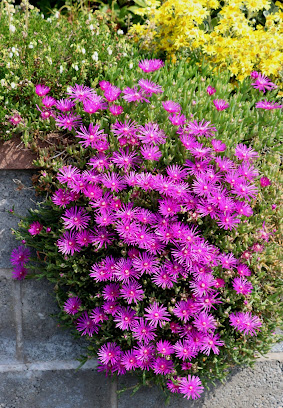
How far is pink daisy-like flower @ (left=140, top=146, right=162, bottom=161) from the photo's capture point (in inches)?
76.0

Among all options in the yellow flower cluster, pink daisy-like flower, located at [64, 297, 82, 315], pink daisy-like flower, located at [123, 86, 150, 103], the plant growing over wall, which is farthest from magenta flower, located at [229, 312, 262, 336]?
the yellow flower cluster

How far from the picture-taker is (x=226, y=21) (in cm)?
267

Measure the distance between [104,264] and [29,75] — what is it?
1.01 m

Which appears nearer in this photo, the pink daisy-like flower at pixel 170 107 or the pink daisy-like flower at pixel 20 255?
the pink daisy-like flower at pixel 170 107

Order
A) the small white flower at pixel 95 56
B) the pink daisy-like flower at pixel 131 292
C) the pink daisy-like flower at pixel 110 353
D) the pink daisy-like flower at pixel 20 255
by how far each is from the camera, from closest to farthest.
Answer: the pink daisy-like flower at pixel 131 292 < the pink daisy-like flower at pixel 110 353 < the pink daisy-like flower at pixel 20 255 < the small white flower at pixel 95 56

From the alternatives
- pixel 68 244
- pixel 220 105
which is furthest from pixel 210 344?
pixel 220 105

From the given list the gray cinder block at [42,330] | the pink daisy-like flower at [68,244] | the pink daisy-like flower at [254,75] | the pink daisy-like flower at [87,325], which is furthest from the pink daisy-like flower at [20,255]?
the pink daisy-like flower at [254,75]

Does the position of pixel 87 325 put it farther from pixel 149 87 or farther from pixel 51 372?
pixel 149 87

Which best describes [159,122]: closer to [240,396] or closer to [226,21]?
[226,21]

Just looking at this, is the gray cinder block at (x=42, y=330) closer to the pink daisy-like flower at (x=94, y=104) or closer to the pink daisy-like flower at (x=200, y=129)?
the pink daisy-like flower at (x=94, y=104)

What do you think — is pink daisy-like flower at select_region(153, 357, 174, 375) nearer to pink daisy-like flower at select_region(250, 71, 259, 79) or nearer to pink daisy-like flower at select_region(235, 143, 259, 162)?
pink daisy-like flower at select_region(235, 143, 259, 162)

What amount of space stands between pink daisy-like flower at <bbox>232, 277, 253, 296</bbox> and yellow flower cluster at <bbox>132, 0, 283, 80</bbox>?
4.13 feet

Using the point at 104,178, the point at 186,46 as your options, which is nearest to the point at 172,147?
the point at 104,178

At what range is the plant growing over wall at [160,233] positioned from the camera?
1.91 m
